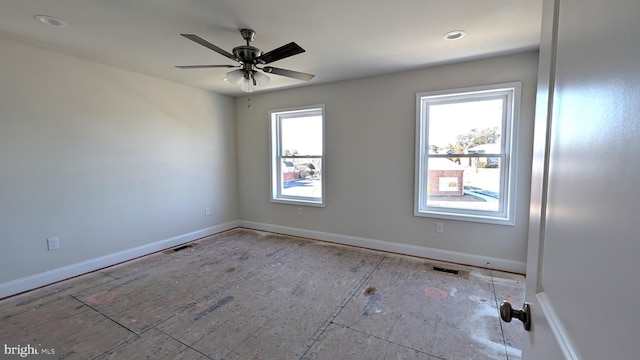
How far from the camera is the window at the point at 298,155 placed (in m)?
4.36

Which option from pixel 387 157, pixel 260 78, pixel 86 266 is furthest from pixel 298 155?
pixel 86 266

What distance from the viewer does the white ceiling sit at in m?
2.04

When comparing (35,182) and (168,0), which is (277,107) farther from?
(35,182)

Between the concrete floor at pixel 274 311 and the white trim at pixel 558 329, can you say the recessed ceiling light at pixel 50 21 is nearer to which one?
the concrete floor at pixel 274 311

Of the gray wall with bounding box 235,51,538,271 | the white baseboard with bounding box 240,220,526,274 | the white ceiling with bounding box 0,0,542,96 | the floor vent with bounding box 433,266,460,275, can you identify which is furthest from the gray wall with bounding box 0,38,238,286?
the floor vent with bounding box 433,266,460,275

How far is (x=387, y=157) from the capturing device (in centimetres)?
370

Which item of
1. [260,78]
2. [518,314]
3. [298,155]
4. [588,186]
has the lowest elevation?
[518,314]

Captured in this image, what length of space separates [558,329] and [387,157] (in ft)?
10.5

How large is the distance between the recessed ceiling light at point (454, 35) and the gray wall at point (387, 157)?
2.52 feet

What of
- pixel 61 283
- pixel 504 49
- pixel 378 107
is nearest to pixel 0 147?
pixel 61 283

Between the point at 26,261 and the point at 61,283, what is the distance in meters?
0.38

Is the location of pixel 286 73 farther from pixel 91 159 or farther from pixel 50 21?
pixel 91 159

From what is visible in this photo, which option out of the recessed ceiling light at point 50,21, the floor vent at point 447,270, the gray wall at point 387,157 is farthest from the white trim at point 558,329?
the recessed ceiling light at point 50,21

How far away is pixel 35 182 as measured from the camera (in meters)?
2.81
